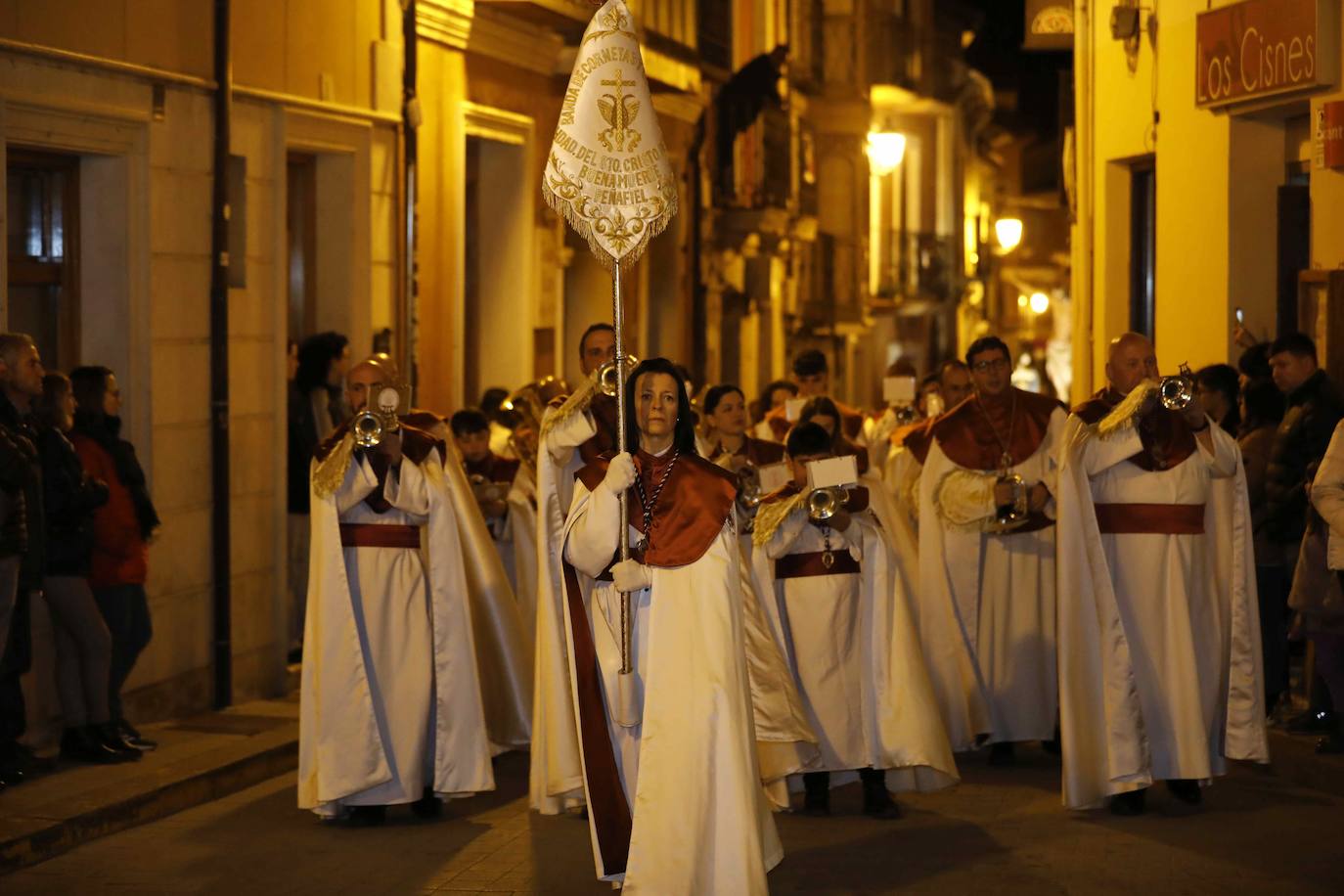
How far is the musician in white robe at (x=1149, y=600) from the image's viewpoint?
30.1 ft

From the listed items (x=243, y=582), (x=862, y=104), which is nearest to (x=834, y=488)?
(x=243, y=582)

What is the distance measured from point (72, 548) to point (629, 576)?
3714mm

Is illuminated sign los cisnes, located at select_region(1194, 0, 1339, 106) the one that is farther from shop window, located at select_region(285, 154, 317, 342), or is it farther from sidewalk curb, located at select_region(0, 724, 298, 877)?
sidewalk curb, located at select_region(0, 724, 298, 877)

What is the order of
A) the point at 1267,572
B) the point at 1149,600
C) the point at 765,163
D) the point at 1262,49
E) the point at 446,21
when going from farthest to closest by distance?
the point at 765,163
the point at 446,21
the point at 1262,49
the point at 1267,572
the point at 1149,600

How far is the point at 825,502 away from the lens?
8828 mm

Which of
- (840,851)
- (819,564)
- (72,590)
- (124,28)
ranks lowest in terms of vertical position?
(840,851)

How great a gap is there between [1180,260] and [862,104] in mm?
21409

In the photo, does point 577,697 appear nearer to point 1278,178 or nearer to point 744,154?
point 1278,178

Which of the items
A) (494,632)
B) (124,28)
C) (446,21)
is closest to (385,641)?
(494,632)

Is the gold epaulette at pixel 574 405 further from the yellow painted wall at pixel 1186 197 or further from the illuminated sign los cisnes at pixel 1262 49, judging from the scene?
the illuminated sign los cisnes at pixel 1262 49

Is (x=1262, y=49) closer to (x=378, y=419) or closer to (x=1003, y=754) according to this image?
(x=1003, y=754)

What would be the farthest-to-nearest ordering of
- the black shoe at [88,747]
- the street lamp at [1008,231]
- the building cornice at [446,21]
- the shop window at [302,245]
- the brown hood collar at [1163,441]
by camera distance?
the street lamp at [1008,231]
the building cornice at [446,21]
the shop window at [302,245]
the black shoe at [88,747]
the brown hood collar at [1163,441]

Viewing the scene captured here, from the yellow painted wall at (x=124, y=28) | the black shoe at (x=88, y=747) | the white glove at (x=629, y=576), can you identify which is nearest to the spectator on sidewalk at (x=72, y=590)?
the black shoe at (x=88, y=747)

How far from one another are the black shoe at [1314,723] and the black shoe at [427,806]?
4.18m
